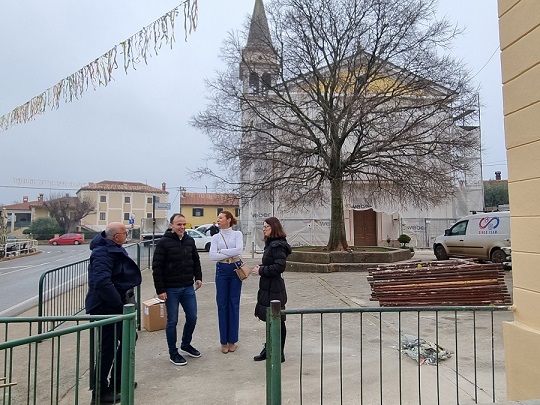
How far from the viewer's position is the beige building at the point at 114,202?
218 ft

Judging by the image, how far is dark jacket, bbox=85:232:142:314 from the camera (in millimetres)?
3639

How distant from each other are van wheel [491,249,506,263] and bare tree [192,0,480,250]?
3111 millimetres

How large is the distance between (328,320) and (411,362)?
6.83 feet

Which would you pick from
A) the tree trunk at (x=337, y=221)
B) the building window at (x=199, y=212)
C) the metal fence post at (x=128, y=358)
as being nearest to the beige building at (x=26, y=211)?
the building window at (x=199, y=212)

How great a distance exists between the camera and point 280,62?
1533 centimetres

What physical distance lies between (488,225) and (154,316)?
11774 mm

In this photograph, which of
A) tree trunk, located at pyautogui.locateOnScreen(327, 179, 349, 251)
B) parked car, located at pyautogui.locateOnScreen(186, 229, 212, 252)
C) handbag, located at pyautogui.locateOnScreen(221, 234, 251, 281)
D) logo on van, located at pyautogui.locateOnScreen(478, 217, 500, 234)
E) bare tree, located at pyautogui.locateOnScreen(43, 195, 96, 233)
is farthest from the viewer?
bare tree, located at pyautogui.locateOnScreen(43, 195, 96, 233)

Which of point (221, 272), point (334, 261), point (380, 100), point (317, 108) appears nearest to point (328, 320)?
point (221, 272)

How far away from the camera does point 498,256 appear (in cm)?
1241

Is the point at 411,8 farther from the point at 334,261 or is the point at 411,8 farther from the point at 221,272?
the point at 221,272

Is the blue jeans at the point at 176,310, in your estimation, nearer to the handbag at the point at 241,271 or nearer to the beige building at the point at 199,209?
the handbag at the point at 241,271

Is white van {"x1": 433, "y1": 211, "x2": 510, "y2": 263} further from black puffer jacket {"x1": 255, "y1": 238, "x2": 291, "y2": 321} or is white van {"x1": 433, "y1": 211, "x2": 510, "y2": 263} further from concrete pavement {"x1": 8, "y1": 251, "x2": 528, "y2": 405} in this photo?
black puffer jacket {"x1": 255, "y1": 238, "x2": 291, "y2": 321}

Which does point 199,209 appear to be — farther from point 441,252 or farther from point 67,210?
point 441,252

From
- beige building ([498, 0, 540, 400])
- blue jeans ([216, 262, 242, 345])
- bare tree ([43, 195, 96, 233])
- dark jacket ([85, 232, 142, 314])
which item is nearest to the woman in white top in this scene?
blue jeans ([216, 262, 242, 345])
